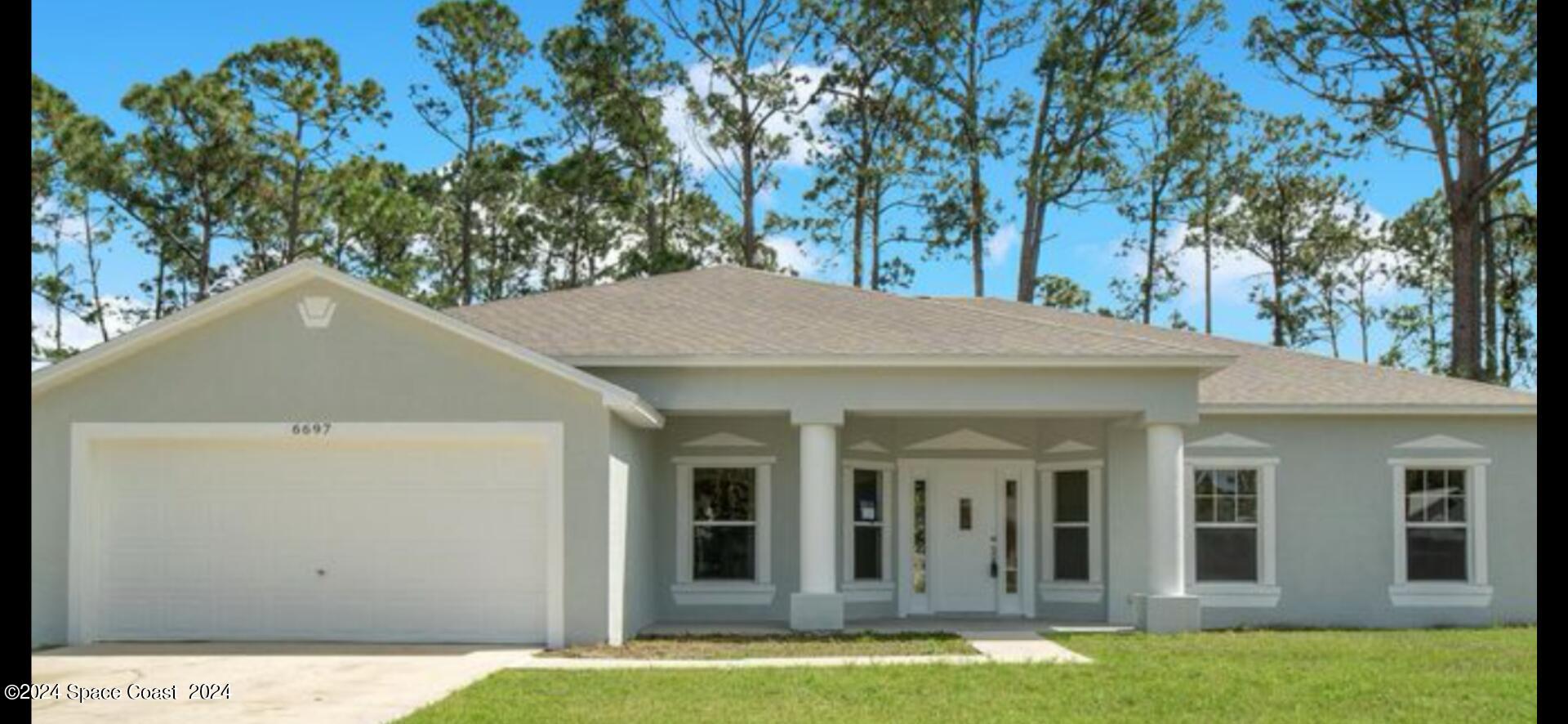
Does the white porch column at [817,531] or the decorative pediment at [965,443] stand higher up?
the decorative pediment at [965,443]

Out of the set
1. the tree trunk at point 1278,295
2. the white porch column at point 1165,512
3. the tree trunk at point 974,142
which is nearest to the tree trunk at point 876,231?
the tree trunk at point 974,142

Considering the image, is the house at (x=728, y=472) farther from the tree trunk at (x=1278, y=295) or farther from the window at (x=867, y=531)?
the tree trunk at (x=1278, y=295)

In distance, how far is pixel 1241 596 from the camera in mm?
21203

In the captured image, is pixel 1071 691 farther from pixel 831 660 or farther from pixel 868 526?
pixel 868 526

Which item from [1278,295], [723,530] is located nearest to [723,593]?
[723,530]

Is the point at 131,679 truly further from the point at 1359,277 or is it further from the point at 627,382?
the point at 1359,277

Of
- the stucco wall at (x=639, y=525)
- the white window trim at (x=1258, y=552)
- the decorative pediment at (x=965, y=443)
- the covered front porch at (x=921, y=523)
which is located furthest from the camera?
the decorative pediment at (x=965, y=443)

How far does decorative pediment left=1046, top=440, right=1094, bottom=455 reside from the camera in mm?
21641

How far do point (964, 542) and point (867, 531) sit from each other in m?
1.46

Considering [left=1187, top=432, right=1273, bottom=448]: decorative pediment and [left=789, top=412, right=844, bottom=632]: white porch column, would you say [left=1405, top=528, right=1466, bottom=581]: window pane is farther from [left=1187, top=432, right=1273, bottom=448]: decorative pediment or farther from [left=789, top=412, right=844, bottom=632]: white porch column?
[left=789, top=412, right=844, bottom=632]: white porch column

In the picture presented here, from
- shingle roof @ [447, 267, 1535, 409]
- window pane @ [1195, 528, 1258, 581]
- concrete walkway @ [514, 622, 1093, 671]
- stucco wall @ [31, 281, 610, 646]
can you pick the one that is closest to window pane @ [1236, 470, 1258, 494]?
window pane @ [1195, 528, 1258, 581]

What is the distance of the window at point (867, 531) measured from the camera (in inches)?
845

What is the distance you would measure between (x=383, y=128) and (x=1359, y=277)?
26.1 m

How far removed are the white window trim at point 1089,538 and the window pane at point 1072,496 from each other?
54 mm
